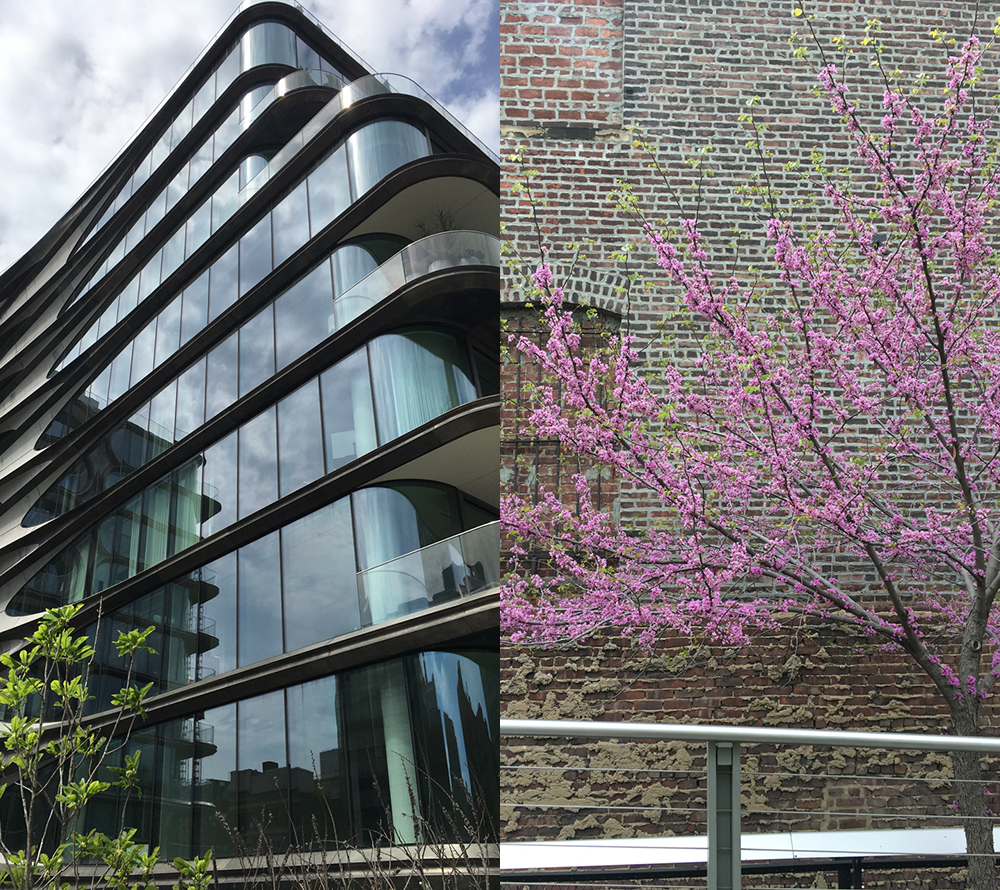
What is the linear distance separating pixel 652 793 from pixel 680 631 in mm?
733

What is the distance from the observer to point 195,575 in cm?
409

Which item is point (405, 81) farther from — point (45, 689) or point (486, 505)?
point (45, 689)

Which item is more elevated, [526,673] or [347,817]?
[526,673]

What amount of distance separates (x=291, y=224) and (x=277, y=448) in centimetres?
166

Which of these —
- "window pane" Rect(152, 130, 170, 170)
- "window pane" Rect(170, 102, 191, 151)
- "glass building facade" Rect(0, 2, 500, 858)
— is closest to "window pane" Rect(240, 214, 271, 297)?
"glass building facade" Rect(0, 2, 500, 858)

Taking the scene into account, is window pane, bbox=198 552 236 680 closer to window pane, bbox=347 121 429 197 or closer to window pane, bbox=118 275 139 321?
window pane, bbox=118 275 139 321

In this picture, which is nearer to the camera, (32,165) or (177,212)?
(32,165)

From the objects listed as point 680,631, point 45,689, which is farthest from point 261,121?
point 45,689

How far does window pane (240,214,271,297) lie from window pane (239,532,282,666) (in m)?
2.05

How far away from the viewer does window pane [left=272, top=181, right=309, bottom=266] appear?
500 centimetres

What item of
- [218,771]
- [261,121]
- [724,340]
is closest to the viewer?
[218,771]

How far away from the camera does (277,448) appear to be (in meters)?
4.46

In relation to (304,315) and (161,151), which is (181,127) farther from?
(304,315)

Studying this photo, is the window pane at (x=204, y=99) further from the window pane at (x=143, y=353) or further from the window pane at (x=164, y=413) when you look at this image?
the window pane at (x=164, y=413)
